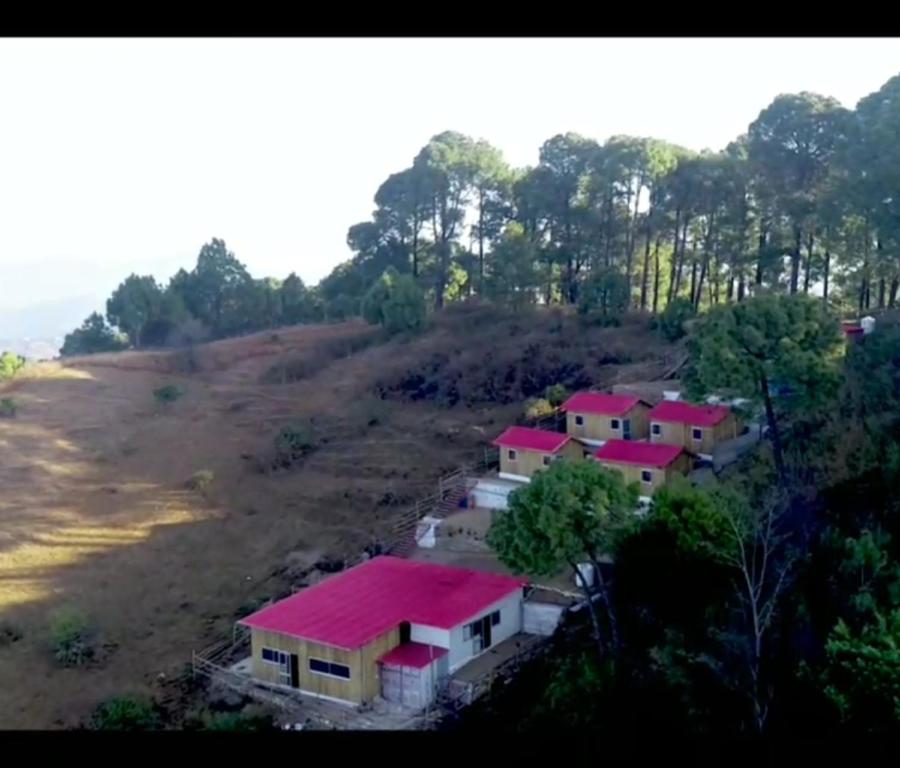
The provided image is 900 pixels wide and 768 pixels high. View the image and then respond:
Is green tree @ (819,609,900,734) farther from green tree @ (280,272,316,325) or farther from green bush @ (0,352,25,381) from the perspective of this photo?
green tree @ (280,272,316,325)

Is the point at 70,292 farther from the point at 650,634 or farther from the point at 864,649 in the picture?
the point at 864,649

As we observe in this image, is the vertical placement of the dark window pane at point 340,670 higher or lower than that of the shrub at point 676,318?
lower

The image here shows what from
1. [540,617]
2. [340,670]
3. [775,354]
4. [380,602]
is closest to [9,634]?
[340,670]

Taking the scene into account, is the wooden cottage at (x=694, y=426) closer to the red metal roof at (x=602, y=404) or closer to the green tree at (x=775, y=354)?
the red metal roof at (x=602, y=404)

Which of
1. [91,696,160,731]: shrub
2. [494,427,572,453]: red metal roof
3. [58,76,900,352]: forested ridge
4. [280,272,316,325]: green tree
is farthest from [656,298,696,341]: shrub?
[280,272,316,325]: green tree

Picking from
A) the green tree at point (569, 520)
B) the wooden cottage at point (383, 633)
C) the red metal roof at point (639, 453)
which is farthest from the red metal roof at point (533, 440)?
the green tree at point (569, 520)

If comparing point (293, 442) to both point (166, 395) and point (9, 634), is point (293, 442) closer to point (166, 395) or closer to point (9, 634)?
point (166, 395)
